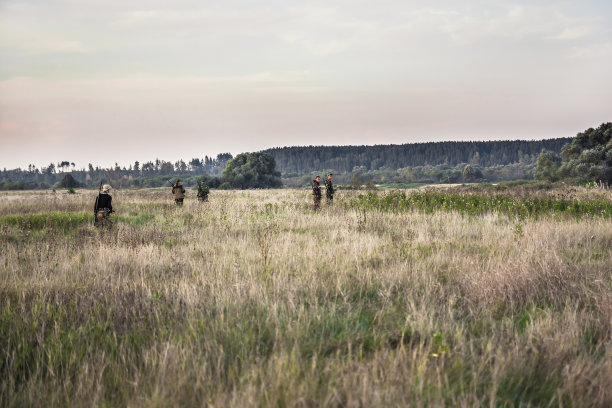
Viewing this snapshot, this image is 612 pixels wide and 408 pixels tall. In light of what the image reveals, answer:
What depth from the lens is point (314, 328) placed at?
10.9 ft

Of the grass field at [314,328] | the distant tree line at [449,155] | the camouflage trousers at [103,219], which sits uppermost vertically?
the distant tree line at [449,155]

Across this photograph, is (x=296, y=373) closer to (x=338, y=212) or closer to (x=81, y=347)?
(x=81, y=347)

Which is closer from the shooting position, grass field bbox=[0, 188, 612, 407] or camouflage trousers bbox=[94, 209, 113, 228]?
grass field bbox=[0, 188, 612, 407]

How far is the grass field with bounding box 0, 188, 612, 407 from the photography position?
7.84ft

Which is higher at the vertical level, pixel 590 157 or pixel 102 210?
pixel 590 157

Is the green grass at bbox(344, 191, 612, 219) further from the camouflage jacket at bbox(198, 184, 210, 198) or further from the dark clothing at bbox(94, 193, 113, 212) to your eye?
the camouflage jacket at bbox(198, 184, 210, 198)

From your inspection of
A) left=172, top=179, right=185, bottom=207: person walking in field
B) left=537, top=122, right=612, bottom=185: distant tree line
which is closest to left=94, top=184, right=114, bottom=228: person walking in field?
left=172, top=179, right=185, bottom=207: person walking in field

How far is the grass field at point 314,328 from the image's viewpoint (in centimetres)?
239

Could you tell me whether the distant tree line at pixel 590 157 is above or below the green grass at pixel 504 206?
above

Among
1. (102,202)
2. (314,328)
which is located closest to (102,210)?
(102,202)

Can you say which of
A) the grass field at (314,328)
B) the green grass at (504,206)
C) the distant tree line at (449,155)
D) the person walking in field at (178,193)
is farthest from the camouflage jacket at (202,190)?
the distant tree line at (449,155)

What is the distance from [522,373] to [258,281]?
3.06 meters

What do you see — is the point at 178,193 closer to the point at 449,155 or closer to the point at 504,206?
the point at 504,206

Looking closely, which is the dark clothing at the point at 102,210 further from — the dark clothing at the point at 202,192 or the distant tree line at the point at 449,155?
the distant tree line at the point at 449,155
